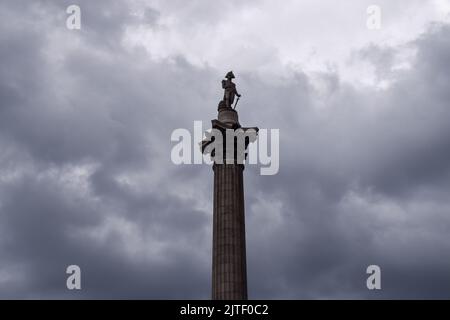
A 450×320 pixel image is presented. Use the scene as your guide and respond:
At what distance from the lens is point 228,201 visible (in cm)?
4969

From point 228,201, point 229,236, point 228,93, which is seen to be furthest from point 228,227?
point 228,93

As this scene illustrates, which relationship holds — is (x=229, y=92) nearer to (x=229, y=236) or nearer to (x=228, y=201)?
(x=228, y=201)

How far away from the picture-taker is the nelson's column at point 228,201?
1842 inches

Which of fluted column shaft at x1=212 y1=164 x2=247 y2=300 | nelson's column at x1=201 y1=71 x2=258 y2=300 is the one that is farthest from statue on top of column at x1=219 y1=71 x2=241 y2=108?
fluted column shaft at x1=212 y1=164 x2=247 y2=300

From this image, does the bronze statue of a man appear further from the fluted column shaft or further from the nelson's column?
the fluted column shaft

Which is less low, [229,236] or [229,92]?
[229,92]

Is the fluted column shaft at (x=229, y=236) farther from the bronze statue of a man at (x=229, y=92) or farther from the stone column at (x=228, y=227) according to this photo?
the bronze statue of a man at (x=229, y=92)

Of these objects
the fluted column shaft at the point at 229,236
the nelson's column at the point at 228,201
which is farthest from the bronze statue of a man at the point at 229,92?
the fluted column shaft at the point at 229,236

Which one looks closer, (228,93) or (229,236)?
(229,236)

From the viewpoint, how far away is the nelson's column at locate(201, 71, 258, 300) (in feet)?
153

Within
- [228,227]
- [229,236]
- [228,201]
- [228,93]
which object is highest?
[228,93]
